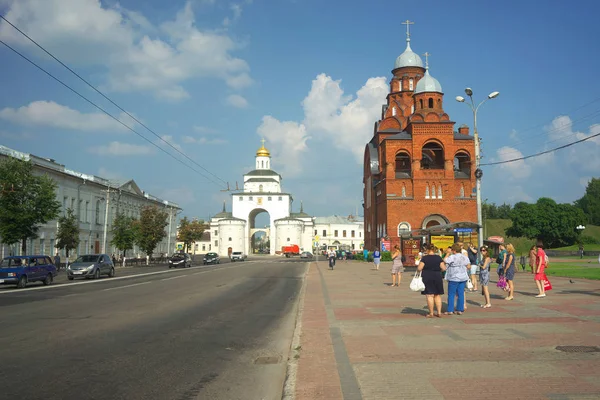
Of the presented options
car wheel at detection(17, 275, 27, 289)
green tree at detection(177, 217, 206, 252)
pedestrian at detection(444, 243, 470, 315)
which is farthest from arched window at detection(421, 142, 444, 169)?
pedestrian at detection(444, 243, 470, 315)

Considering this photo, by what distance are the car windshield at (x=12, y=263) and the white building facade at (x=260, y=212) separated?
81.3 m

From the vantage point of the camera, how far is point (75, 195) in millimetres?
56562

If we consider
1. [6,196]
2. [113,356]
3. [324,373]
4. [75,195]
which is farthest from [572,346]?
[75,195]

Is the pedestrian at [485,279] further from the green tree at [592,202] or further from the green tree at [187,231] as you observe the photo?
the green tree at [592,202]

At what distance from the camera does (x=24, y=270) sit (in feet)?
77.3

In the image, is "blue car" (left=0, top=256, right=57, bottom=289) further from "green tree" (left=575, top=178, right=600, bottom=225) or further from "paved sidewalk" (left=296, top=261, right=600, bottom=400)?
"green tree" (left=575, top=178, right=600, bottom=225)

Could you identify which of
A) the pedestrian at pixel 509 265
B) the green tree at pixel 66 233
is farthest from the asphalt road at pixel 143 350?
the green tree at pixel 66 233

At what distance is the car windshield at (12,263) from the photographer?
77.0 feet

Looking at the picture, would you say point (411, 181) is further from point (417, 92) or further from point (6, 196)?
point (6, 196)

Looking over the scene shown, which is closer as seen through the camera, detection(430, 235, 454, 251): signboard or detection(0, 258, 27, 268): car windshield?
detection(0, 258, 27, 268): car windshield

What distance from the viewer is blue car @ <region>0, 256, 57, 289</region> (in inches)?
907

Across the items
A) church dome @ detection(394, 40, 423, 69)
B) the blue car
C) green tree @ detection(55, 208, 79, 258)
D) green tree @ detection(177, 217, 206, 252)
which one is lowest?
the blue car

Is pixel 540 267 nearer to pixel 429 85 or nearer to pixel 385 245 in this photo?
pixel 385 245

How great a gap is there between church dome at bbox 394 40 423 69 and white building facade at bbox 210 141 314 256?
4754 cm
